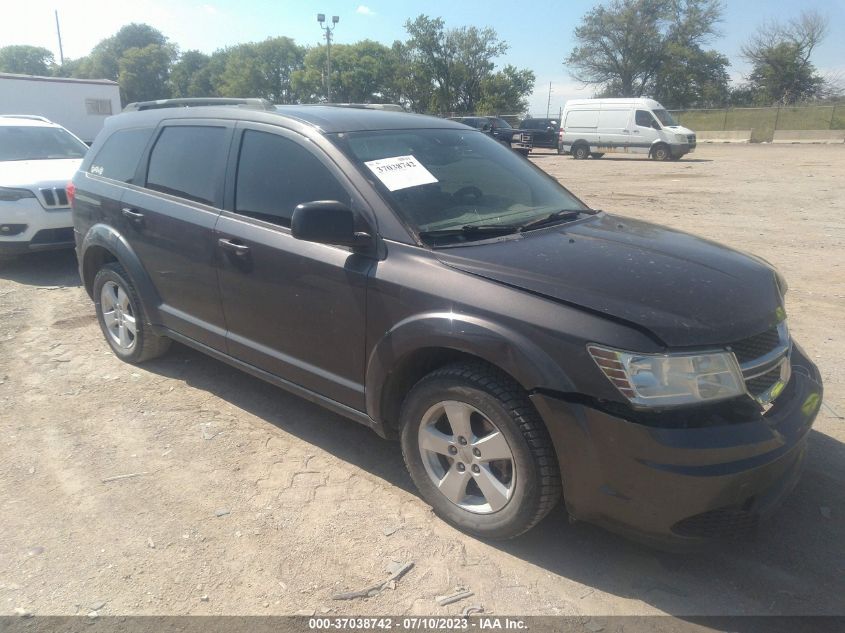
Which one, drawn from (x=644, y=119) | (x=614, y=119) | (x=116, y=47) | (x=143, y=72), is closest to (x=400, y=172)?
(x=644, y=119)

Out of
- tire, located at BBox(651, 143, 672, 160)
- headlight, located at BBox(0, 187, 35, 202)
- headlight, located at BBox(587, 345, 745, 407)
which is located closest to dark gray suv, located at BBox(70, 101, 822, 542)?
headlight, located at BBox(587, 345, 745, 407)

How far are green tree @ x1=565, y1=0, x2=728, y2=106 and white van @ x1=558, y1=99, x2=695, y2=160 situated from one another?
42.6 m

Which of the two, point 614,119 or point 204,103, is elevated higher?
point 614,119

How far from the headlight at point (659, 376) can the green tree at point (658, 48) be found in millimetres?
70445

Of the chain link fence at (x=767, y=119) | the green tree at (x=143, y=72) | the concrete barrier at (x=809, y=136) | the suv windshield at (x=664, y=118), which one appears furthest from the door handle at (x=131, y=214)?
the green tree at (x=143, y=72)

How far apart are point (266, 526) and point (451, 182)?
1941 mm

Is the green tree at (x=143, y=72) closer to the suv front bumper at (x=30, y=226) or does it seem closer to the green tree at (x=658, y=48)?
the green tree at (x=658, y=48)

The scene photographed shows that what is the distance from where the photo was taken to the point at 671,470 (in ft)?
7.29

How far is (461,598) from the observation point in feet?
8.18

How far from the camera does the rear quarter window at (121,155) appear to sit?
14.5 ft

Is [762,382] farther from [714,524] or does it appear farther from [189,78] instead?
[189,78]

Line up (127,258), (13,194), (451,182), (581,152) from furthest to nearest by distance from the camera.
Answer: (581,152) → (13,194) → (127,258) → (451,182)

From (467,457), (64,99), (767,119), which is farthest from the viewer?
(767,119)

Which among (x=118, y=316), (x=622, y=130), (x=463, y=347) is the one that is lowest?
(x=118, y=316)
